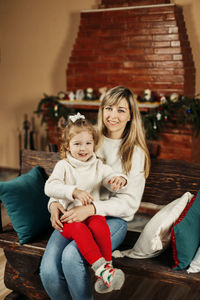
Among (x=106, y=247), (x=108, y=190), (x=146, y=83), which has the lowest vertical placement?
(x=106, y=247)

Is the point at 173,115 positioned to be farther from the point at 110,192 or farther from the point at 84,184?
the point at 84,184

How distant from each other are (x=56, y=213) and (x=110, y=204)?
272mm

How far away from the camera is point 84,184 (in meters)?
1.88

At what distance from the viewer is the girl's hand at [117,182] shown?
1.79 metres

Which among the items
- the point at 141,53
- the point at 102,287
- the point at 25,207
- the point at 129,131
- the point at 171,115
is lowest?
the point at 102,287

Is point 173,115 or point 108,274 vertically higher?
point 173,115

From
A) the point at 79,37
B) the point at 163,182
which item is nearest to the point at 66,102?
the point at 79,37

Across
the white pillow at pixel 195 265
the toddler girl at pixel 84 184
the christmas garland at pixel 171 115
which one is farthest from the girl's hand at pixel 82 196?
the christmas garland at pixel 171 115

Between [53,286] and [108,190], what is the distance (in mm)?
573

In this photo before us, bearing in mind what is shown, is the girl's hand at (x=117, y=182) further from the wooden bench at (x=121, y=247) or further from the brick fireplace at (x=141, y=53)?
the brick fireplace at (x=141, y=53)

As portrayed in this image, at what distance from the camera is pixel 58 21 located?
4930mm

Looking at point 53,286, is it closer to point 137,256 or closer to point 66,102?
point 137,256

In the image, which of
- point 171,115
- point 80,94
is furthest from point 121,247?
point 80,94

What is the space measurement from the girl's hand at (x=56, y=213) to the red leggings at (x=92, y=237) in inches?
1.4
